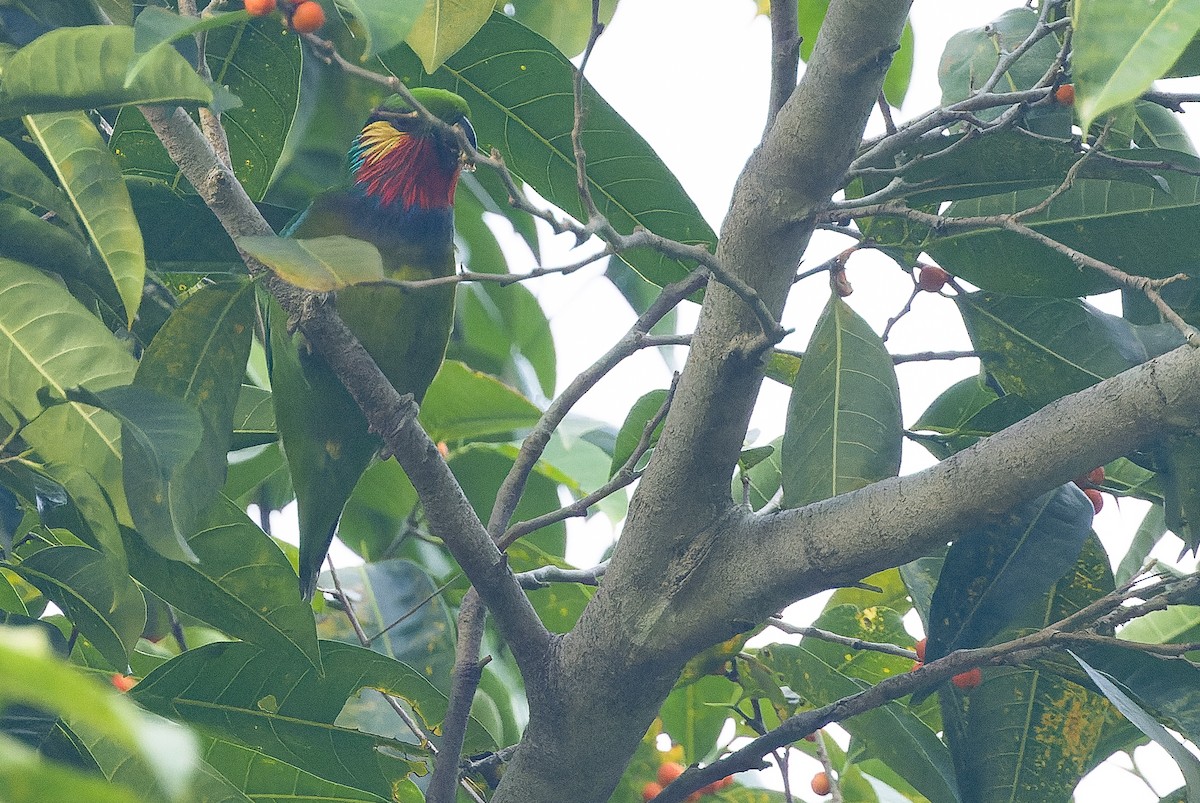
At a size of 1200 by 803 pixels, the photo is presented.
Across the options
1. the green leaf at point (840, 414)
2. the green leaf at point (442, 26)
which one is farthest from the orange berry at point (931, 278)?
the green leaf at point (442, 26)

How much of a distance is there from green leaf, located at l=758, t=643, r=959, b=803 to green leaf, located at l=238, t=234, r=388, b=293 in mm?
981

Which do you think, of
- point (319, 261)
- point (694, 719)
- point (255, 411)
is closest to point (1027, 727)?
point (694, 719)

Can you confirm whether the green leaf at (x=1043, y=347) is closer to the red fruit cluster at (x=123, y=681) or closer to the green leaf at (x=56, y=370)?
the green leaf at (x=56, y=370)

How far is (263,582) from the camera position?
1.48 m

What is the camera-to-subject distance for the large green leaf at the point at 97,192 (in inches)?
50.2

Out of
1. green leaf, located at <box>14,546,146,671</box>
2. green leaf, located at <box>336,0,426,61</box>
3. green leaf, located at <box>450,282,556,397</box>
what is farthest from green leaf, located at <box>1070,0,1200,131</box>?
green leaf, located at <box>450,282,556,397</box>

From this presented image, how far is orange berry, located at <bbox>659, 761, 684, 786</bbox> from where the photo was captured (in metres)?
2.13

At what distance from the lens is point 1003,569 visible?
1.60 metres

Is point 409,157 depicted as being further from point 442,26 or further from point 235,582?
point 235,582

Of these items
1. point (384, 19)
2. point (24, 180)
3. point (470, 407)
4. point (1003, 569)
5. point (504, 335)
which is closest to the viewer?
point (384, 19)

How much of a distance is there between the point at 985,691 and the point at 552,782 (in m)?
0.67

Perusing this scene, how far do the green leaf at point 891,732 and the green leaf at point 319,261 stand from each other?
981mm

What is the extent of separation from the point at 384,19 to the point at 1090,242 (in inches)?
41.5

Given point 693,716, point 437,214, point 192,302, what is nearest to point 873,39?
point 192,302
